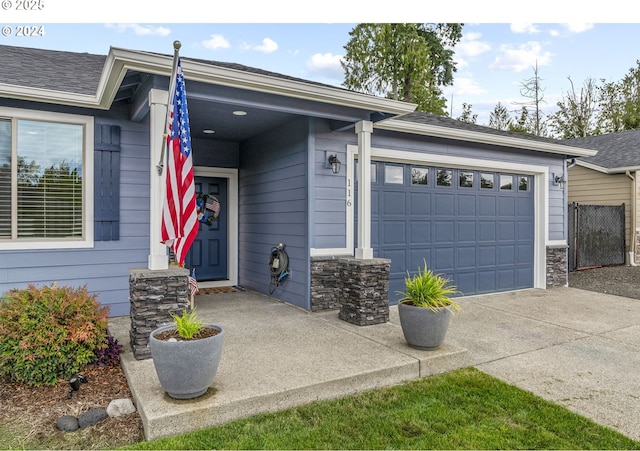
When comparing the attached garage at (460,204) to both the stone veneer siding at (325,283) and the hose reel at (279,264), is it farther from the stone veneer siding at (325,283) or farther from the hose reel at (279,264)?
the hose reel at (279,264)

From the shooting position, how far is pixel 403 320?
3.83m

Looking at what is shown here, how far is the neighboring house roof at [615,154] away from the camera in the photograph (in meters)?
10.9

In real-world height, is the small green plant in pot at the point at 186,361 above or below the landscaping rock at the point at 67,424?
above

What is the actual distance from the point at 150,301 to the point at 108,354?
57 cm

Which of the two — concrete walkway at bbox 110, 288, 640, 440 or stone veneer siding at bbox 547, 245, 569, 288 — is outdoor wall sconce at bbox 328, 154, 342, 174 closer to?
concrete walkway at bbox 110, 288, 640, 440

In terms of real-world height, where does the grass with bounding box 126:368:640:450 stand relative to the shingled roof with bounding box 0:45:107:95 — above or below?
below

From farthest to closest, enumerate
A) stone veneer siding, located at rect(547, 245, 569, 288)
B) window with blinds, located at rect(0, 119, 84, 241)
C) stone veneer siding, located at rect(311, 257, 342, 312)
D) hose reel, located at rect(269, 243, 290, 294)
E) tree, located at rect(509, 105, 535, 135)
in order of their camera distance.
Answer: tree, located at rect(509, 105, 535, 135) → stone veneer siding, located at rect(547, 245, 569, 288) → hose reel, located at rect(269, 243, 290, 294) → stone veneer siding, located at rect(311, 257, 342, 312) → window with blinds, located at rect(0, 119, 84, 241)

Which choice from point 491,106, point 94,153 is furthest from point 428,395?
point 491,106

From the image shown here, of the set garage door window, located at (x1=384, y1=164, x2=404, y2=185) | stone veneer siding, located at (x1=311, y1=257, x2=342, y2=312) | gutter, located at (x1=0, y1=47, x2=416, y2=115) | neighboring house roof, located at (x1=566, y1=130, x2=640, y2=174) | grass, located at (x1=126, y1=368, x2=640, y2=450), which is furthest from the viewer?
Answer: neighboring house roof, located at (x1=566, y1=130, x2=640, y2=174)

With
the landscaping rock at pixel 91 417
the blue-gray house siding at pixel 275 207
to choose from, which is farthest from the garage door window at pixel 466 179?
the landscaping rock at pixel 91 417

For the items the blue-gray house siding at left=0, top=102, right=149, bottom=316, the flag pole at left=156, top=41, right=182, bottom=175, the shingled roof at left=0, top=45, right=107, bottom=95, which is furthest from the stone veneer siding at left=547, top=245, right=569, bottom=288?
the shingled roof at left=0, top=45, right=107, bottom=95

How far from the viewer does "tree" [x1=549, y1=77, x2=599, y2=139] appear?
69.2 ft

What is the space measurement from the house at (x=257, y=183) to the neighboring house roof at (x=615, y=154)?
436 centimetres

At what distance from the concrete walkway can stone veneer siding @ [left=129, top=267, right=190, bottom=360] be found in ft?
0.62
